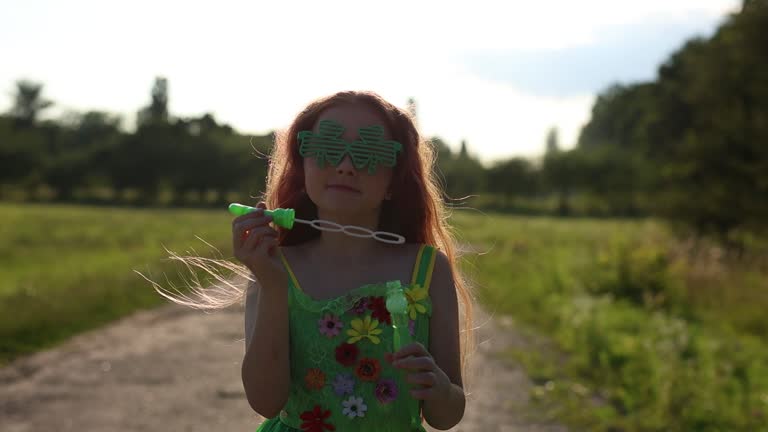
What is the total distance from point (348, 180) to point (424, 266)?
0.35 metres

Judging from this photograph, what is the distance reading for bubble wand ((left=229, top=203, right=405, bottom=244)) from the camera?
1861 millimetres

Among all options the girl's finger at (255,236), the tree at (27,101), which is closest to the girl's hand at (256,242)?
the girl's finger at (255,236)

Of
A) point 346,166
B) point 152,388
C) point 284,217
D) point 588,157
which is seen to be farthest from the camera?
point 588,157

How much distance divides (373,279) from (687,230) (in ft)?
44.1

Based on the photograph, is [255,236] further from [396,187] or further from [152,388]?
[152,388]

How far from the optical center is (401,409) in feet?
6.84

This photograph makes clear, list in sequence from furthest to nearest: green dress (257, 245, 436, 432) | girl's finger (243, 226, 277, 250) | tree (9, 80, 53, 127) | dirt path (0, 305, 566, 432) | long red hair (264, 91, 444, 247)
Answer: tree (9, 80, 53, 127) → dirt path (0, 305, 566, 432) → long red hair (264, 91, 444, 247) → green dress (257, 245, 436, 432) → girl's finger (243, 226, 277, 250)

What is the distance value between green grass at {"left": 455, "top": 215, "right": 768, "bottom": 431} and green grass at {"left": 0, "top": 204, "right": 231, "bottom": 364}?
12.1 ft

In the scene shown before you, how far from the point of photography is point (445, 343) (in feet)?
6.84

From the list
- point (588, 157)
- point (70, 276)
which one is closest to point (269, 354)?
point (70, 276)

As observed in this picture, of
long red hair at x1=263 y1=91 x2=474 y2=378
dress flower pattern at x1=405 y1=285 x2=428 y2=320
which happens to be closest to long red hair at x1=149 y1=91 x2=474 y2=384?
long red hair at x1=263 y1=91 x2=474 y2=378

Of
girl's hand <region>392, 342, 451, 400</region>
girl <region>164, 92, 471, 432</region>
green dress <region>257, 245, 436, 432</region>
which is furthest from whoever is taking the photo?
green dress <region>257, 245, 436, 432</region>

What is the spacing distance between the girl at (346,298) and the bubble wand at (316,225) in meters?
0.02

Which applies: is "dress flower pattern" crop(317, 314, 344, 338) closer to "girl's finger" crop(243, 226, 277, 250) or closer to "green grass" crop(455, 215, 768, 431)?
"girl's finger" crop(243, 226, 277, 250)
